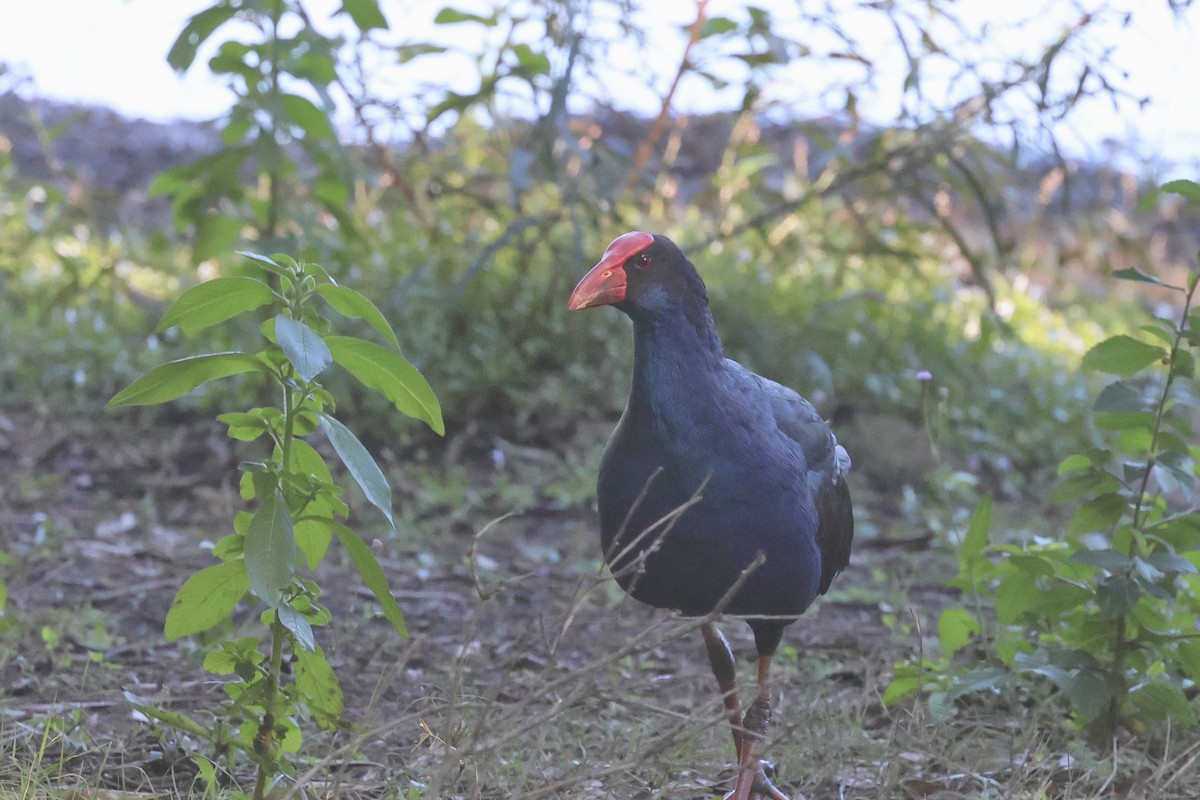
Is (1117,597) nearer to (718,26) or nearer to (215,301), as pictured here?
(215,301)

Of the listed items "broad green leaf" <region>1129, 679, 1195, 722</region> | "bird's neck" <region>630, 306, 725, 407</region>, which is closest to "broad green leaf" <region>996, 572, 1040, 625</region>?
"broad green leaf" <region>1129, 679, 1195, 722</region>

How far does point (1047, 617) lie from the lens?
295cm

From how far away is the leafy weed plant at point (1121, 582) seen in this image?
2709 millimetres

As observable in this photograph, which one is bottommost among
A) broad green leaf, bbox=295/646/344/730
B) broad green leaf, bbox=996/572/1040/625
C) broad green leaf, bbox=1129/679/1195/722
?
broad green leaf, bbox=1129/679/1195/722

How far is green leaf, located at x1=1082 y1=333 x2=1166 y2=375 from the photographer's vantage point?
2.71m

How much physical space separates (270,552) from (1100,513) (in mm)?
1811

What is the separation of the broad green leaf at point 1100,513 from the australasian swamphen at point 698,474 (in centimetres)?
58

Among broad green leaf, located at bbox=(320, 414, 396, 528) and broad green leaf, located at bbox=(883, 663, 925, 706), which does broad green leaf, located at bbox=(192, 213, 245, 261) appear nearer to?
broad green leaf, located at bbox=(320, 414, 396, 528)

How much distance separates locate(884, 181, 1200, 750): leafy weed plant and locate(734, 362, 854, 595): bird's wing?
12.8 inches

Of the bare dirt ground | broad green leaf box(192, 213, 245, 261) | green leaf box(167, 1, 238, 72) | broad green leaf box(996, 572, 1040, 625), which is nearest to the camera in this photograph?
the bare dirt ground

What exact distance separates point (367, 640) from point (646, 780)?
117 centimetres

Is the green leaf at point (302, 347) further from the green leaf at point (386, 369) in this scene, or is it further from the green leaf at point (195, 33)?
the green leaf at point (195, 33)

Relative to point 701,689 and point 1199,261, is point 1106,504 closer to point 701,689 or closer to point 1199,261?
point 1199,261

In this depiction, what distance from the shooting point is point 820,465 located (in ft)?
9.38
